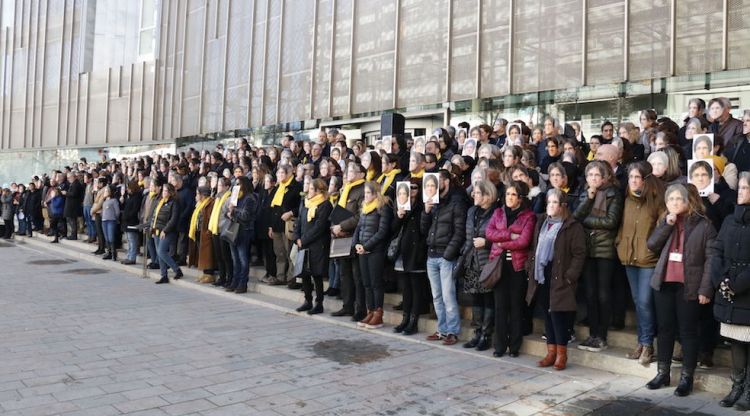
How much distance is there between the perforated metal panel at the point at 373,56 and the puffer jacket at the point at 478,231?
472 inches

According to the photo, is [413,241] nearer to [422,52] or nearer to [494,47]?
[494,47]

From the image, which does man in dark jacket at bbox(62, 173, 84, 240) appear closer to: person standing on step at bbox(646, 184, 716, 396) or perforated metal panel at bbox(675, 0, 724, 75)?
perforated metal panel at bbox(675, 0, 724, 75)

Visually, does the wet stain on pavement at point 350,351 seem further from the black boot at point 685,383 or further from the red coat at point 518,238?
the black boot at point 685,383

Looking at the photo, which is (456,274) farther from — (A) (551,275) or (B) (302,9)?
(B) (302,9)

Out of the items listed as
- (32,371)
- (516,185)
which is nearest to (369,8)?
(516,185)

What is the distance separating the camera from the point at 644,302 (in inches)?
230

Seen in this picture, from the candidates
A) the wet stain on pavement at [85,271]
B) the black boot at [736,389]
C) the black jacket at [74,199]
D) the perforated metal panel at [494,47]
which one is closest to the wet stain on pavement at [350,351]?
the black boot at [736,389]

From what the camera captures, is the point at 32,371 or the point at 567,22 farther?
the point at 567,22

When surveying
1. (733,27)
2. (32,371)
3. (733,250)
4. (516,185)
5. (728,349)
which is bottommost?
(32,371)

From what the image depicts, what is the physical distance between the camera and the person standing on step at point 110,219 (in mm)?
14414

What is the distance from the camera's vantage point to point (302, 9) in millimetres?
21453

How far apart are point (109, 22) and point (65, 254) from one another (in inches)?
719

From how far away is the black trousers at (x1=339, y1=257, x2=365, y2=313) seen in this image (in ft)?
27.1

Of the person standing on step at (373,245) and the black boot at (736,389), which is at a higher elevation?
the person standing on step at (373,245)
